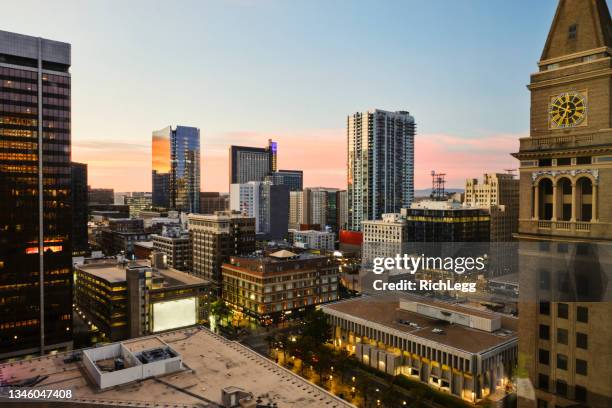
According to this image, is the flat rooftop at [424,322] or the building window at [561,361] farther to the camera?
the flat rooftop at [424,322]

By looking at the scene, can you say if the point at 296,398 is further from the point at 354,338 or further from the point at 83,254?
the point at 83,254

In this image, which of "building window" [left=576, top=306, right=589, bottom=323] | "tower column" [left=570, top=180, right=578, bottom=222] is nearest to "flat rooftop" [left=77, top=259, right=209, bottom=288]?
"building window" [left=576, top=306, right=589, bottom=323]

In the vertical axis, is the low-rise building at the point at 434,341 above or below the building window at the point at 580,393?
below

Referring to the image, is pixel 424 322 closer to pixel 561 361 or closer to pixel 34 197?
pixel 561 361

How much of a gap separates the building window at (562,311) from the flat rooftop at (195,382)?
16.6 metres

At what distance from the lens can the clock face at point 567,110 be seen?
2483cm

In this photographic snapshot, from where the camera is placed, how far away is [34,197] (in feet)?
246

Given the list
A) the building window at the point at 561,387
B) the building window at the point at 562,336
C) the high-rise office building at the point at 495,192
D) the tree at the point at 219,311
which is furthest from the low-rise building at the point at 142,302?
the high-rise office building at the point at 495,192

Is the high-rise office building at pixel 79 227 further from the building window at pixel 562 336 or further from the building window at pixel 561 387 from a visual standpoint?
the building window at pixel 561 387

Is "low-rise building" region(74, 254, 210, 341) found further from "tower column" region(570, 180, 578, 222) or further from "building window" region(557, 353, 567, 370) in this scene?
"tower column" region(570, 180, 578, 222)

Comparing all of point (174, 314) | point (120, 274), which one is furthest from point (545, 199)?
point (120, 274)

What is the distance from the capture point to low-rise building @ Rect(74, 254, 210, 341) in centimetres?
8031

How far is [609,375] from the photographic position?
24203mm

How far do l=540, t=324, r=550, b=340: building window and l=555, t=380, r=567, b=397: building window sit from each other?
2.53 meters
